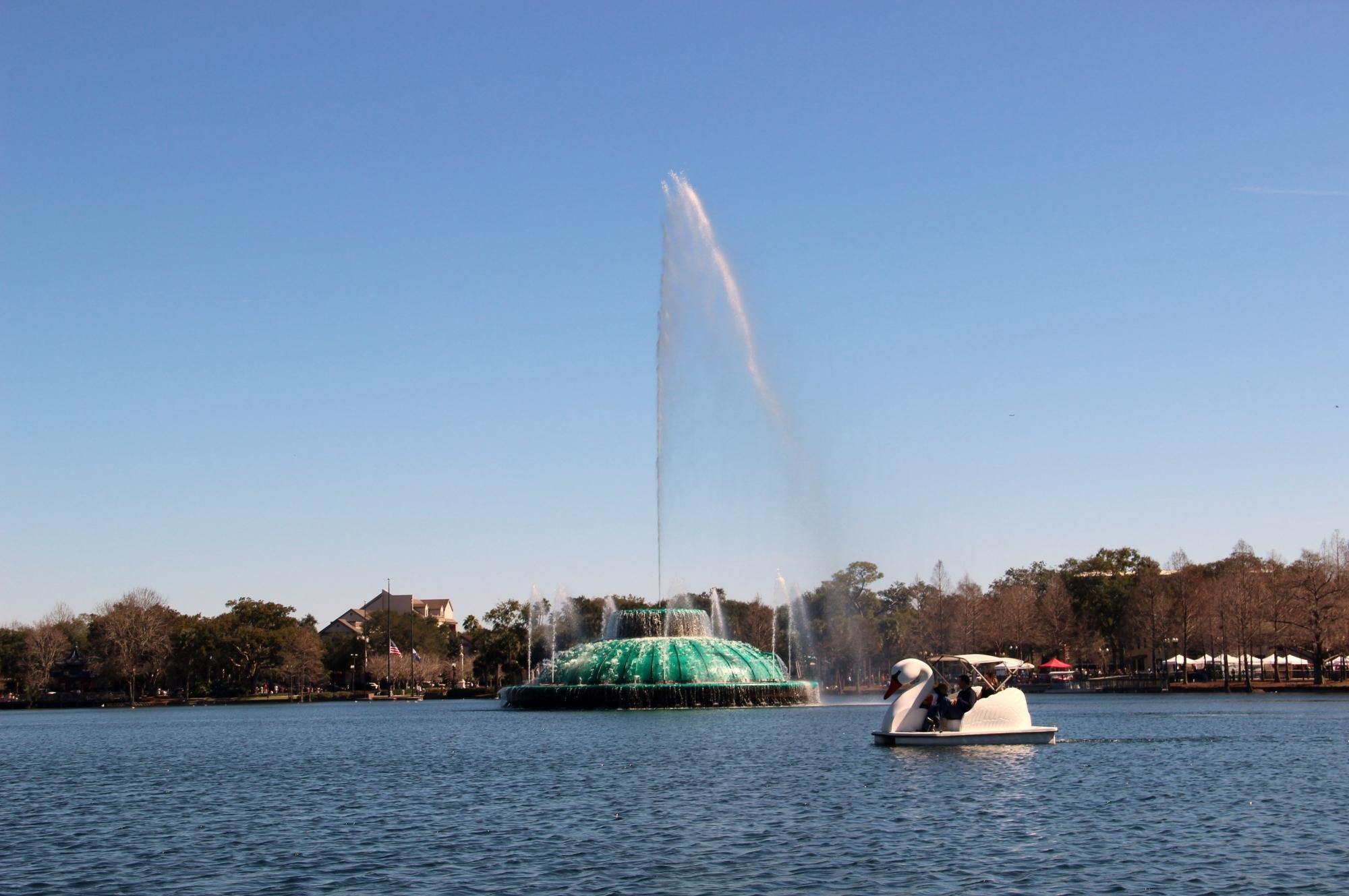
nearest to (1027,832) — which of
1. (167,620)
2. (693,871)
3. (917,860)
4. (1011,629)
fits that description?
(917,860)

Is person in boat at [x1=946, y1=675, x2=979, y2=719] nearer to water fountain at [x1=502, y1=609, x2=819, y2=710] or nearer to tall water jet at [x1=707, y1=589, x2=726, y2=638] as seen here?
water fountain at [x1=502, y1=609, x2=819, y2=710]

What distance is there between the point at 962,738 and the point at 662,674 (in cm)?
3078

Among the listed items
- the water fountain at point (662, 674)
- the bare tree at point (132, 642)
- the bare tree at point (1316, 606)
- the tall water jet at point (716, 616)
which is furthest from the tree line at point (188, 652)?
the bare tree at point (1316, 606)

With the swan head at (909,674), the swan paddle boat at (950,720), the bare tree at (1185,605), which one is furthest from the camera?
the bare tree at (1185,605)

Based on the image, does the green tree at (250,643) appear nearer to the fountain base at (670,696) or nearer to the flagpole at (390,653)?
the flagpole at (390,653)

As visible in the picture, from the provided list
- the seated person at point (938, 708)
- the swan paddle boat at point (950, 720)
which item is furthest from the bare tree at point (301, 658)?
the seated person at point (938, 708)

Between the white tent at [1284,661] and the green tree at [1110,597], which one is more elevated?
the green tree at [1110,597]

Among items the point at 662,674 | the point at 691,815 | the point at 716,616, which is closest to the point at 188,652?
the point at 716,616

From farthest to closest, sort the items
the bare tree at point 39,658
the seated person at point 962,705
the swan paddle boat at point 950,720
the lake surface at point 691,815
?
1. the bare tree at point 39,658
2. the seated person at point 962,705
3. the swan paddle boat at point 950,720
4. the lake surface at point 691,815

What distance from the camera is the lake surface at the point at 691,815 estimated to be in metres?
21.7

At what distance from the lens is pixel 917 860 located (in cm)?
2280

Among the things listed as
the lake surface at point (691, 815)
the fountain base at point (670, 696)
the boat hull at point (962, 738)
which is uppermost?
the fountain base at point (670, 696)

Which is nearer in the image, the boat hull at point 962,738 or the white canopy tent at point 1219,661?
the boat hull at point 962,738

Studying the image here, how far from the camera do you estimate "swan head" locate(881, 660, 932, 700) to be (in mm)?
45469
